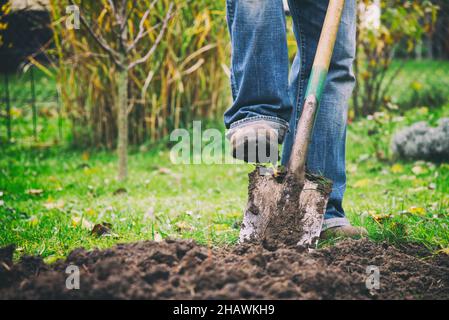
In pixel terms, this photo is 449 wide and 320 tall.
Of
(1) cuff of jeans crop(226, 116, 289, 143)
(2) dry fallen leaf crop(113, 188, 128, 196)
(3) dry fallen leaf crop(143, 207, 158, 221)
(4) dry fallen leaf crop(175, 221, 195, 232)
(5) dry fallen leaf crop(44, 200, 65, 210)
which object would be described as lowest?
(2) dry fallen leaf crop(113, 188, 128, 196)

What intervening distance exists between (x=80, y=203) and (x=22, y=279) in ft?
5.56

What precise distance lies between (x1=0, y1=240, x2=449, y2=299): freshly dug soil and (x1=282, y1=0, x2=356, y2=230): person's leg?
1.36ft

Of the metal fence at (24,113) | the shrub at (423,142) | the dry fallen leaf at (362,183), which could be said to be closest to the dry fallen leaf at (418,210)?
A: the dry fallen leaf at (362,183)

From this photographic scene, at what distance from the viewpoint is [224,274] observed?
132 centimetres

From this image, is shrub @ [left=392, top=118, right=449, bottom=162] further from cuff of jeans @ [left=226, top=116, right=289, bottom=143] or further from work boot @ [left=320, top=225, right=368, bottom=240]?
cuff of jeans @ [left=226, top=116, right=289, bottom=143]

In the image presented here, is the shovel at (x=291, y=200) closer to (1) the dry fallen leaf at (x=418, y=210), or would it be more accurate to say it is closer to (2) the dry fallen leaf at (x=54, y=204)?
(1) the dry fallen leaf at (x=418, y=210)

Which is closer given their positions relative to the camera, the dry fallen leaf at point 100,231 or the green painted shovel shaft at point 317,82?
the green painted shovel shaft at point 317,82

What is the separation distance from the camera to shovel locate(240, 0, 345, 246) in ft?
5.37

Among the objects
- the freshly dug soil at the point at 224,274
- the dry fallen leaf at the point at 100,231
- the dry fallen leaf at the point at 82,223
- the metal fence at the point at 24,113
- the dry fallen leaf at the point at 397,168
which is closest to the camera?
the freshly dug soil at the point at 224,274

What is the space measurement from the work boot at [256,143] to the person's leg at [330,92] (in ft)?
Result: 0.88

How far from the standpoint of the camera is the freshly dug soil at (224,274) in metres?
1.25

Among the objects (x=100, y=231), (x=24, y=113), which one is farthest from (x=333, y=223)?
(x=24, y=113)

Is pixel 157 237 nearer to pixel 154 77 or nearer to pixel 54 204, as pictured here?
pixel 54 204

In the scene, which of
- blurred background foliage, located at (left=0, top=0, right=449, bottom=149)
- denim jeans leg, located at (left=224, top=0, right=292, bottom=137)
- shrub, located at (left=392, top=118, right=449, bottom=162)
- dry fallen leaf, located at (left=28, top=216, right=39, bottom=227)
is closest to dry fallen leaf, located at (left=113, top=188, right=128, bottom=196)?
dry fallen leaf, located at (left=28, top=216, right=39, bottom=227)
